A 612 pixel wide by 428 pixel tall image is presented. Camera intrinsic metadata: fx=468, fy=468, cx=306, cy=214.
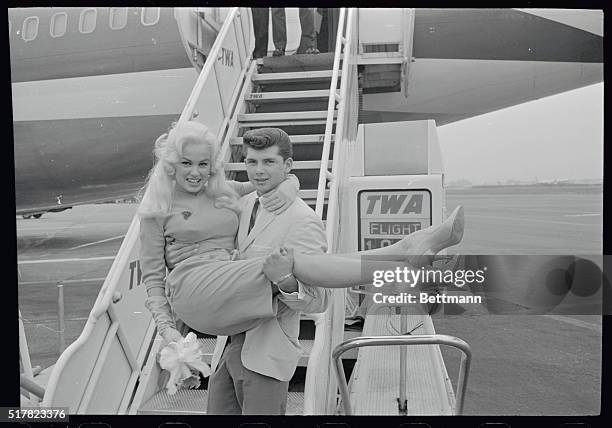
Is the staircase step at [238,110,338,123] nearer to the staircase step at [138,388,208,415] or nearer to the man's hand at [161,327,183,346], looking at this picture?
the man's hand at [161,327,183,346]

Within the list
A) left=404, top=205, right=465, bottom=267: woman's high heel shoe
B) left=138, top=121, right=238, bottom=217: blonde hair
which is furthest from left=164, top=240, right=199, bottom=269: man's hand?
left=404, top=205, right=465, bottom=267: woman's high heel shoe

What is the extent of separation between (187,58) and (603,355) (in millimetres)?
2465

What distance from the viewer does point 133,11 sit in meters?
1.95

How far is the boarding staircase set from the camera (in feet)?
5.36

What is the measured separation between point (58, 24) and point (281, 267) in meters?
1.35

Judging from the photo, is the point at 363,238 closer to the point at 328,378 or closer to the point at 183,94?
the point at 328,378

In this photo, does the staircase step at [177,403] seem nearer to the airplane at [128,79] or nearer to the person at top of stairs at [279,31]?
the airplane at [128,79]

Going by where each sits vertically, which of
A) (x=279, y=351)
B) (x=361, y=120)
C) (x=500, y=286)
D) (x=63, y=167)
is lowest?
(x=279, y=351)

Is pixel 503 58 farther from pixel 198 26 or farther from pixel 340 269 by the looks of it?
pixel 198 26

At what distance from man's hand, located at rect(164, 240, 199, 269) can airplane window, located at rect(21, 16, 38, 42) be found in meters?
0.98

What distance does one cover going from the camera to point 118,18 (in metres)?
1.88

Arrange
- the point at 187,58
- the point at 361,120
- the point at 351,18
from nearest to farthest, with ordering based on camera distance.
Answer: the point at 351,18
the point at 361,120
the point at 187,58

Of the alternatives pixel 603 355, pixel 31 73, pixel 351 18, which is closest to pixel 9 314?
pixel 31 73

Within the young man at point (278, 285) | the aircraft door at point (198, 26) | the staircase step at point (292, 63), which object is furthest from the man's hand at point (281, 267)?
the staircase step at point (292, 63)
